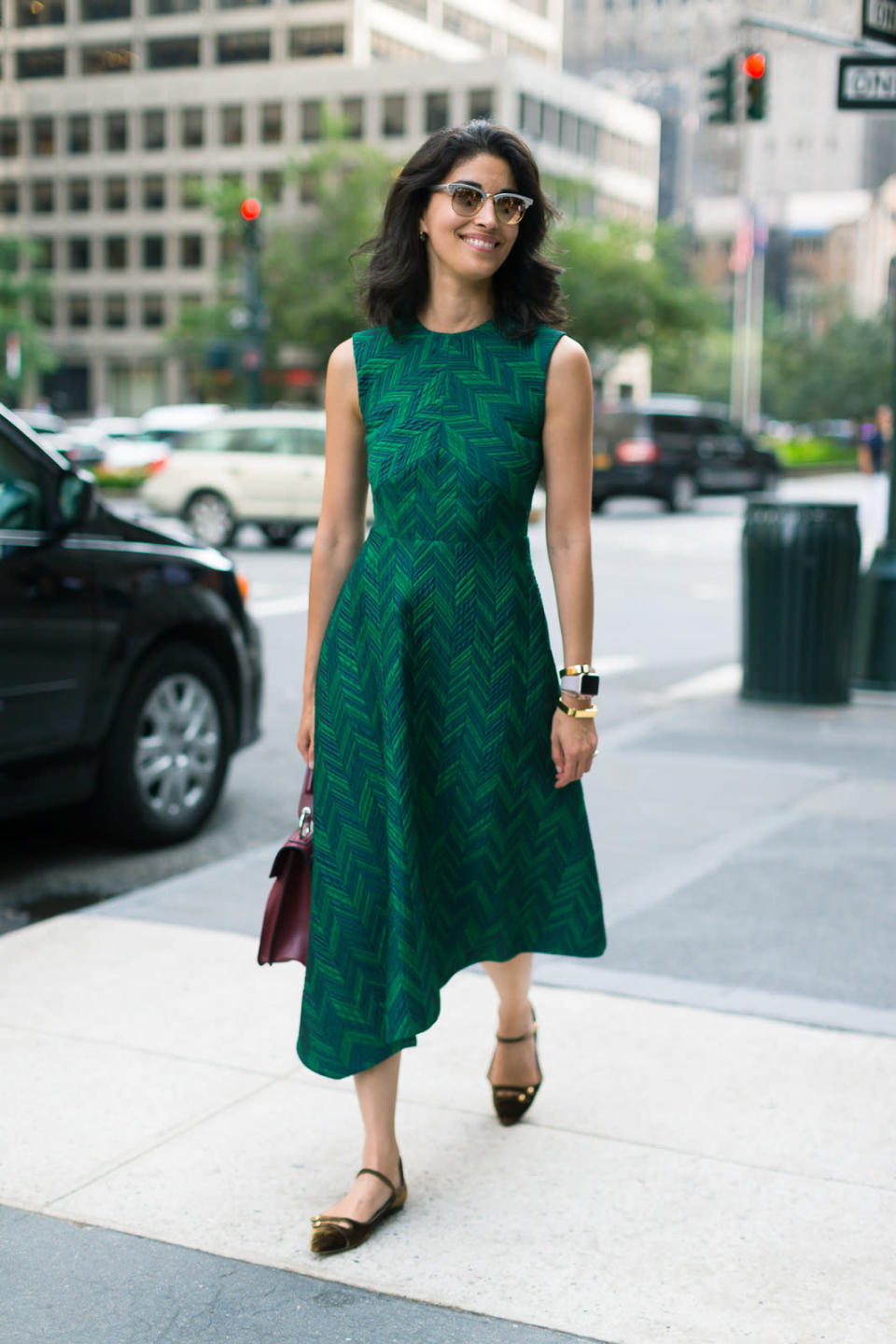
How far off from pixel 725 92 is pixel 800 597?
12381mm

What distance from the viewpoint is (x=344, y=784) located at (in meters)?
3.18

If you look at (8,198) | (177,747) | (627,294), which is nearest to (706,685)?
(177,747)

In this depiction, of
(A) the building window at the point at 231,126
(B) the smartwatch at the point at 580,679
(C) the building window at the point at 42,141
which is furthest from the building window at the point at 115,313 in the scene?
(B) the smartwatch at the point at 580,679

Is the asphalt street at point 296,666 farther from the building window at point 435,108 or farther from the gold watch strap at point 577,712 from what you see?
the building window at point 435,108

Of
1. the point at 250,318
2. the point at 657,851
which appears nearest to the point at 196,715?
the point at 657,851

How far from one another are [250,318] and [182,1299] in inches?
1013

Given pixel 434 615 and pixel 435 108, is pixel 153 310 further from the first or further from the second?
pixel 434 615

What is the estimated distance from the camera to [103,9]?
78250 millimetres

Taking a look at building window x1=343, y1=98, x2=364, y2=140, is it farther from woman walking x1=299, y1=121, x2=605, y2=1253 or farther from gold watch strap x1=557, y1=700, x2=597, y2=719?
gold watch strap x1=557, y1=700, x2=597, y2=719

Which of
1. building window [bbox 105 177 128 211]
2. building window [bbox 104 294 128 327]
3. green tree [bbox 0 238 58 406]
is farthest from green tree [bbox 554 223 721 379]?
building window [bbox 105 177 128 211]

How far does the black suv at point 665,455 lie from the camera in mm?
28969

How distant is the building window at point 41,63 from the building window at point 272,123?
983 cm

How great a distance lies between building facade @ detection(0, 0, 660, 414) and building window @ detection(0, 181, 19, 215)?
0.07 metres

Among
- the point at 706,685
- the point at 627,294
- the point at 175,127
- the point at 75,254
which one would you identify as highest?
the point at 175,127
